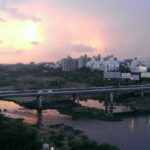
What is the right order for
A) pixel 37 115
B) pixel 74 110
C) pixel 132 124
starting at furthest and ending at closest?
pixel 74 110, pixel 37 115, pixel 132 124

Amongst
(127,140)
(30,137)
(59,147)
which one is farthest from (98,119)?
(30,137)

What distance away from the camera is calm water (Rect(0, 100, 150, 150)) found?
1500 centimetres

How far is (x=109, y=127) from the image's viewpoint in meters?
18.2

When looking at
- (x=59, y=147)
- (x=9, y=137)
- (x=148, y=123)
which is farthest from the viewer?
(x=148, y=123)

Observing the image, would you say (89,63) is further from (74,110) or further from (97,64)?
(74,110)

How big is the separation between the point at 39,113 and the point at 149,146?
8521mm

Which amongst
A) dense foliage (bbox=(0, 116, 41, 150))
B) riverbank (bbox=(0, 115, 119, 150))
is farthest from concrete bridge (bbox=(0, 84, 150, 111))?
dense foliage (bbox=(0, 116, 41, 150))

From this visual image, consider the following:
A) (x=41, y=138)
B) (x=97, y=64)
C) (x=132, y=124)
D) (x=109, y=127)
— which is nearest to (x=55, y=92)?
(x=132, y=124)

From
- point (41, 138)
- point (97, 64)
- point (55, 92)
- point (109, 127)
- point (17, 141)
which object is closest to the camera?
point (17, 141)

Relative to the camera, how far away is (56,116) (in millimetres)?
21062

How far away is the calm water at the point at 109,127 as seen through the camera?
49.2 feet

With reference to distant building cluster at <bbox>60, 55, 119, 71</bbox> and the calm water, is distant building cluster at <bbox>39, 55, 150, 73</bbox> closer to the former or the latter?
distant building cluster at <bbox>60, 55, 119, 71</bbox>

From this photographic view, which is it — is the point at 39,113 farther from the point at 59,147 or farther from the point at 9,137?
the point at 9,137

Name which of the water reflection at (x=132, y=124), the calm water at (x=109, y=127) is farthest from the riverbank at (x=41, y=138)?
the water reflection at (x=132, y=124)
